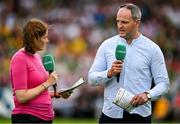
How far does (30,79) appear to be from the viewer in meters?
9.19

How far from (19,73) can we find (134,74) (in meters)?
1.46

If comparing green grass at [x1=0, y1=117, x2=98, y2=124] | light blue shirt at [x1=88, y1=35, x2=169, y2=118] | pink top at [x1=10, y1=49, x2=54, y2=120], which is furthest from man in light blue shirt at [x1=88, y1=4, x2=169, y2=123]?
green grass at [x1=0, y1=117, x2=98, y2=124]

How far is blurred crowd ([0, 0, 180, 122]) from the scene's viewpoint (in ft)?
68.1

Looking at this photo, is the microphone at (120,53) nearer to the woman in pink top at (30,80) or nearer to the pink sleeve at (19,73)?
the woman in pink top at (30,80)

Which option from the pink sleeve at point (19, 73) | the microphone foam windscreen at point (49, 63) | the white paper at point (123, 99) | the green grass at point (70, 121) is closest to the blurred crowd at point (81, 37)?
the green grass at point (70, 121)

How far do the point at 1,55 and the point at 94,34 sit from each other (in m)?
2.80

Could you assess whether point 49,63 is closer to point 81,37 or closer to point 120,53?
point 120,53

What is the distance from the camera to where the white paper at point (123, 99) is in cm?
940

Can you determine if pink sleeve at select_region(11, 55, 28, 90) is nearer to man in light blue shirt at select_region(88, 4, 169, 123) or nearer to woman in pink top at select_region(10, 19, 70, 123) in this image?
woman in pink top at select_region(10, 19, 70, 123)

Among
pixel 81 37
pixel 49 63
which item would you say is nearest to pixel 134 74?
pixel 49 63

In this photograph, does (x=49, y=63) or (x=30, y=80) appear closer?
(x=30, y=80)

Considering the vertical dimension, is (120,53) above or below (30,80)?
above

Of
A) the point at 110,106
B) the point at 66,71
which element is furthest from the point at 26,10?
the point at 110,106

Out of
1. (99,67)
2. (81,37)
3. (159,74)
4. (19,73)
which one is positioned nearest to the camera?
(19,73)
